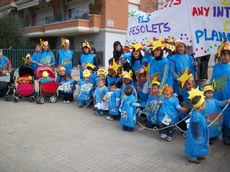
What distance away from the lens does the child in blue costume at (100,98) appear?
7.05 meters

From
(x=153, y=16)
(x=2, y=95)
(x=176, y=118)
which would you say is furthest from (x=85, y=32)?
(x=176, y=118)

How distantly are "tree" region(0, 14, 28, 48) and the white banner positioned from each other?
17935 millimetres

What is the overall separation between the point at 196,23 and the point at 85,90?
3521 millimetres

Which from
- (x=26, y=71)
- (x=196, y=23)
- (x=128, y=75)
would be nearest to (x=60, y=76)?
(x=26, y=71)

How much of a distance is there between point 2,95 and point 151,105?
5.53 m

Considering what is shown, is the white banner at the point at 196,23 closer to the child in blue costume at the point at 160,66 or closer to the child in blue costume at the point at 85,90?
the child in blue costume at the point at 160,66

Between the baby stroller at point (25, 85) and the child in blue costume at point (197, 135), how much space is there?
549 centimetres

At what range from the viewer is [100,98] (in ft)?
23.7

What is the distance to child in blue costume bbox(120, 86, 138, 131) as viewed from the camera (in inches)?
226

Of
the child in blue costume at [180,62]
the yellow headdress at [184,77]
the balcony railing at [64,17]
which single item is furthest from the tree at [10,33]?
the yellow headdress at [184,77]

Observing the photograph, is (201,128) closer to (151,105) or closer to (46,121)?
(151,105)

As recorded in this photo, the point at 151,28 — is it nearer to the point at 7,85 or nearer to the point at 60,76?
the point at 60,76

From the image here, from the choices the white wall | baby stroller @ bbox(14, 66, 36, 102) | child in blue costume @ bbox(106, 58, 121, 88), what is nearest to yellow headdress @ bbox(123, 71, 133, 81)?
child in blue costume @ bbox(106, 58, 121, 88)

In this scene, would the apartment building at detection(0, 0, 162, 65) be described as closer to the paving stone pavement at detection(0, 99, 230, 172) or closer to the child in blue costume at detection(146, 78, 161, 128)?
the paving stone pavement at detection(0, 99, 230, 172)
